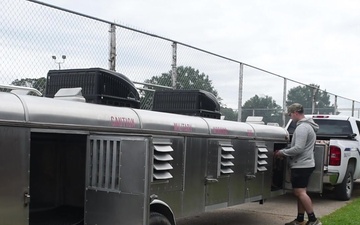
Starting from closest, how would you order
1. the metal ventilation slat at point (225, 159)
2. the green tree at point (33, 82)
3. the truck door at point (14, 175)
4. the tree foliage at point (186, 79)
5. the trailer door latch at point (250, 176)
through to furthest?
the truck door at point (14, 175)
the green tree at point (33, 82)
the metal ventilation slat at point (225, 159)
the trailer door latch at point (250, 176)
the tree foliage at point (186, 79)

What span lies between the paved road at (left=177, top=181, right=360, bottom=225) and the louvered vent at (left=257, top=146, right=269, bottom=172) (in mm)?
1316

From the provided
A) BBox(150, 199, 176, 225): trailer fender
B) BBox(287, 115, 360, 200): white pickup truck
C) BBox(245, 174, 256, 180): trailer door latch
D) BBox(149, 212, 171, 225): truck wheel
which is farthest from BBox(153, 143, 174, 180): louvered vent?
BBox(287, 115, 360, 200): white pickup truck

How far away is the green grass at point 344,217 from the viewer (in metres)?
7.45

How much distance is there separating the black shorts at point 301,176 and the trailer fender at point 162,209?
9.88 ft

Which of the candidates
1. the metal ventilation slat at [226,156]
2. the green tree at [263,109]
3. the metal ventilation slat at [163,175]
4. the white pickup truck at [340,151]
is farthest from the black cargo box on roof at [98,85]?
the green tree at [263,109]

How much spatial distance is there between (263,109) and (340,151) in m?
3.78

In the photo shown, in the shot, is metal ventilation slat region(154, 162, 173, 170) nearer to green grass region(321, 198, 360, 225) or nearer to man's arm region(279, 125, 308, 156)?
man's arm region(279, 125, 308, 156)

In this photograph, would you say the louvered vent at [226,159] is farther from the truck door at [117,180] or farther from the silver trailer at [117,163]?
the truck door at [117,180]

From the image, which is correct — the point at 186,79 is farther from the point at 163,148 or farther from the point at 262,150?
the point at 163,148

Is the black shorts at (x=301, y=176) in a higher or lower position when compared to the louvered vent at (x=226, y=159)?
lower

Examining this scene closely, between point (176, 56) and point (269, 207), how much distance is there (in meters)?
3.70

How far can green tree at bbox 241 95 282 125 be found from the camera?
487 inches

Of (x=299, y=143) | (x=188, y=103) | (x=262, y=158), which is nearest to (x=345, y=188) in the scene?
(x=299, y=143)

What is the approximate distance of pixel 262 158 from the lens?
22.7 feet
